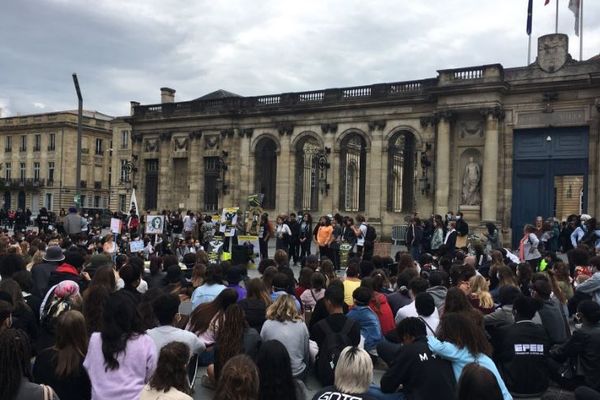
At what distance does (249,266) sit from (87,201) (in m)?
53.4

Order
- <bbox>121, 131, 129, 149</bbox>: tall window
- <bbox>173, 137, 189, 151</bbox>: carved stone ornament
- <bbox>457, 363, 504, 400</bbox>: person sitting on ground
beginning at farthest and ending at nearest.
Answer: <bbox>121, 131, 129, 149</bbox>: tall window → <bbox>173, 137, 189, 151</bbox>: carved stone ornament → <bbox>457, 363, 504, 400</bbox>: person sitting on ground

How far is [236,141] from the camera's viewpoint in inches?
1299

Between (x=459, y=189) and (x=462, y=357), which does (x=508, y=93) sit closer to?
(x=459, y=189)

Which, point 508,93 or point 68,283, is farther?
point 508,93

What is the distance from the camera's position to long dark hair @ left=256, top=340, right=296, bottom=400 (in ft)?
14.0

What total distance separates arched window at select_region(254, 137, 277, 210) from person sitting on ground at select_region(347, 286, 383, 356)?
2537 cm

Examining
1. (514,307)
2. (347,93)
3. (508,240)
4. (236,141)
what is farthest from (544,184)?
(514,307)

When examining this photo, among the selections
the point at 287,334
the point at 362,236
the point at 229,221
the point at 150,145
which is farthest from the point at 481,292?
the point at 150,145

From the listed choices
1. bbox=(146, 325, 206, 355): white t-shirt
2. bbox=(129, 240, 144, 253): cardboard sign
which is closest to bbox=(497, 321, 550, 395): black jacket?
bbox=(146, 325, 206, 355): white t-shirt

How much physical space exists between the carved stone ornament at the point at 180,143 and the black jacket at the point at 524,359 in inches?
1182

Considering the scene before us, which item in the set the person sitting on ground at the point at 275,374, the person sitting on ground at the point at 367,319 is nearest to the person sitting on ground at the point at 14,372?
the person sitting on ground at the point at 275,374

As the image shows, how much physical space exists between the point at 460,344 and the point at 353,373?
137 cm

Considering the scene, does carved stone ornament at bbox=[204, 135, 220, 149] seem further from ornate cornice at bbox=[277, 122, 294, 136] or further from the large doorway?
the large doorway

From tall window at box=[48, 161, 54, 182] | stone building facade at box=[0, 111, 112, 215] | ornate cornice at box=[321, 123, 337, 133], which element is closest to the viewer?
ornate cornice at box=[321, 123, 337, 133]
